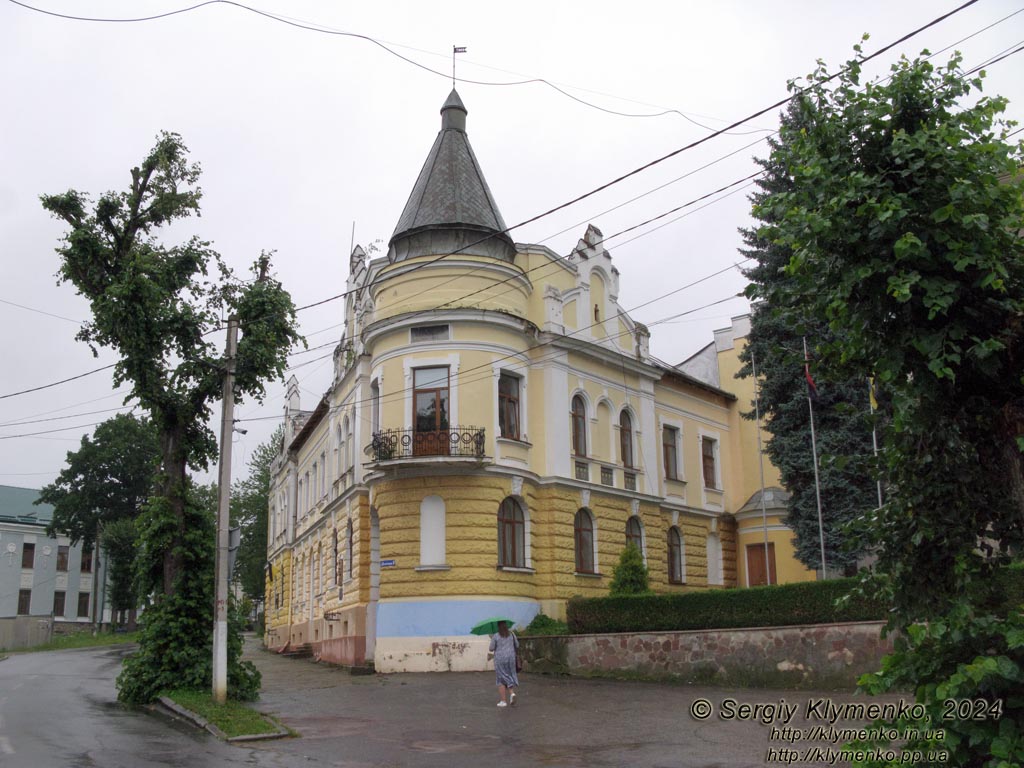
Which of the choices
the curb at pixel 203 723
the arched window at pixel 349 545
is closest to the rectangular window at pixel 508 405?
the arched window at pixel 349 545

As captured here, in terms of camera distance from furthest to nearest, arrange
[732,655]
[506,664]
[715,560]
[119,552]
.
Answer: [119,552] → [715,560] → [732,655] → [506,664]

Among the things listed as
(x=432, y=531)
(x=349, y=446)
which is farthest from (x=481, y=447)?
(x=349, y=446)

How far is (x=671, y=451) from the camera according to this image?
35812mm

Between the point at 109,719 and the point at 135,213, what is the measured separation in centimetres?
1012

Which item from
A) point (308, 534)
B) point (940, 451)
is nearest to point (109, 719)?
point (940, 451)

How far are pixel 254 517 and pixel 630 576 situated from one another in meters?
46.3

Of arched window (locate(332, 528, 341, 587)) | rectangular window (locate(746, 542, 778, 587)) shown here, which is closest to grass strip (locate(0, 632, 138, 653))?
arched window (locate(332, 528, 341, 587))

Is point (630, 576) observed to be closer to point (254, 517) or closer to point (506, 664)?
point (506, 664)

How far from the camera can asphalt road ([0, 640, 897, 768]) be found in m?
11.3

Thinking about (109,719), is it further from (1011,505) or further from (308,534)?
(308,534)

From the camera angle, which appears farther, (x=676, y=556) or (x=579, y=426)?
(x=676, y=556)

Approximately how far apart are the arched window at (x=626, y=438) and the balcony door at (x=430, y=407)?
24.9ft

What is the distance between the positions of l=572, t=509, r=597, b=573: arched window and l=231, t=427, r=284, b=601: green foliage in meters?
39.4

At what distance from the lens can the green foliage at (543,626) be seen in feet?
85.6
